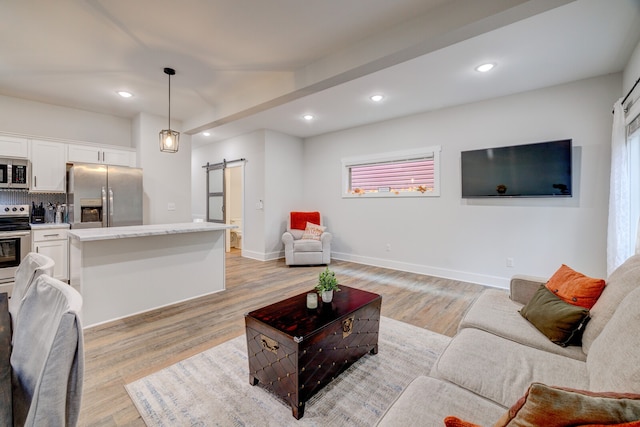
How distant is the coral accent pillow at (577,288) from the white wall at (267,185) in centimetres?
471

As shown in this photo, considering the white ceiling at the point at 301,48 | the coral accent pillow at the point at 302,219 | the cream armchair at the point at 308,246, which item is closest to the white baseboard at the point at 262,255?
the cream armchair at the point at 308,246

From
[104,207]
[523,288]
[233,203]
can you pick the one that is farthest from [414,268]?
[233,203]

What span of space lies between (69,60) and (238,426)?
13.1 feet

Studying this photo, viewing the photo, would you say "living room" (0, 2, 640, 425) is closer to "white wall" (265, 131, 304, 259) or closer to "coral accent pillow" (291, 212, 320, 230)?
"white wall" (265, 131, 304, 259)

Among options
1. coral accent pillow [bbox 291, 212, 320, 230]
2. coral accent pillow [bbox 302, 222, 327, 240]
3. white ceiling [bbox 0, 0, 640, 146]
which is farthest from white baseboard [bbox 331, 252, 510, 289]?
white ceiling [bbox 0, 0, 640, 146]

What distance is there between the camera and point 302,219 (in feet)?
19.5

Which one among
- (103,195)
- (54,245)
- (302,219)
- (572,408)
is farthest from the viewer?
(302,219)

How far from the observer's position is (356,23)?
2432 mm

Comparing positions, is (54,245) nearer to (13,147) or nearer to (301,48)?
(13,147)

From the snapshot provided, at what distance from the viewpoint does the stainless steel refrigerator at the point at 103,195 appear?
4027 millimetres

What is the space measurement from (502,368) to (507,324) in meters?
0.56

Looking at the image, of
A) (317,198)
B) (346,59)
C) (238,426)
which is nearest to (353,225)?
(317,198)

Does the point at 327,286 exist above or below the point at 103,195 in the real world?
below

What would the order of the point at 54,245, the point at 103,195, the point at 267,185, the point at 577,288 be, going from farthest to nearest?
1. the point at 267,185
2. the point at 103,195
3. the point at 54,245
4. the point at 577,288
